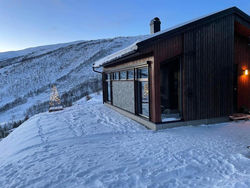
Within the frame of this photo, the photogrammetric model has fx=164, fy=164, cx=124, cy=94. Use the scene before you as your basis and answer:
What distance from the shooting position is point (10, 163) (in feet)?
11.2

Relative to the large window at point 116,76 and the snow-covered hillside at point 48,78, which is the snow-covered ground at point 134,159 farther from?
the snow-covered hillside at point 48,78

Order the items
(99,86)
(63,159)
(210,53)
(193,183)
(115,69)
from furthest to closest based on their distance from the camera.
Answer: (99,86), (115,69), (210,53), (63,159), (193,183)

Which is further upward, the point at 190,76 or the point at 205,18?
the point at 205,18

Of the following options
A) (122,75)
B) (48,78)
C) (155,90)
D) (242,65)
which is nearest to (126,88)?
(122,75)

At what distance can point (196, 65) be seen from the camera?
5168 millimetres

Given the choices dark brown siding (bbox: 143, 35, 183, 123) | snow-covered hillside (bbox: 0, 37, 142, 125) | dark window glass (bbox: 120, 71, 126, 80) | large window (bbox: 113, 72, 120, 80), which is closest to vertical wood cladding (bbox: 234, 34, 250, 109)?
dark brown siding (bbox: 143, 35, 183, 123)

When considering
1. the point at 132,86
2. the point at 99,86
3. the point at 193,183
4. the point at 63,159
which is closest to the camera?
the point at 193,183

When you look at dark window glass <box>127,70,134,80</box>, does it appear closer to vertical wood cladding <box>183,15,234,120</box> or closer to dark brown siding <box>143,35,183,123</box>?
dark brown siding <box>143,35,183,123</box>

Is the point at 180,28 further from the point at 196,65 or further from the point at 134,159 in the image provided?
the point at 134,159

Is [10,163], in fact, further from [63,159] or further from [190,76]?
[190,76]

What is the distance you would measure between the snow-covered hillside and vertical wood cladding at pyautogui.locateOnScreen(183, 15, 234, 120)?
14.2 meters

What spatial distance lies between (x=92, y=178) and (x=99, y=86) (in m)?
18.8

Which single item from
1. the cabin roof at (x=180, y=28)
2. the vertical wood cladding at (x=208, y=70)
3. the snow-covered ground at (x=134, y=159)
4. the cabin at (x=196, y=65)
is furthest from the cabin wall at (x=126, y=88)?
the snow-covered ground at (x=134, y=159)

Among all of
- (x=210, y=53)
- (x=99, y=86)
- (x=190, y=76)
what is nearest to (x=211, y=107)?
(x=190, y=76)
